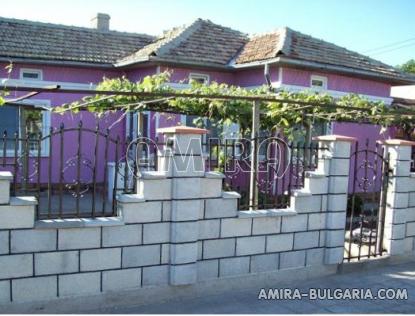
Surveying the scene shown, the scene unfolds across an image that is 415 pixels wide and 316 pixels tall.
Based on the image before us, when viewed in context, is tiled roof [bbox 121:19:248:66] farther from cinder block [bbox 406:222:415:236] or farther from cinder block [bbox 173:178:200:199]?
cinder block [bbox 173:178:200:199]

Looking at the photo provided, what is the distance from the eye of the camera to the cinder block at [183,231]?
14.8ft

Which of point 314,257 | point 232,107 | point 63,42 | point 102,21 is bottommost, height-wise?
point 314,257

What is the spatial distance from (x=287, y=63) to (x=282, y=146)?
19.3ft

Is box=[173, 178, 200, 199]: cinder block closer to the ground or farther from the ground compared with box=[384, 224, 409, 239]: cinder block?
farther from the ground

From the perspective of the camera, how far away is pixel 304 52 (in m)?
11.7

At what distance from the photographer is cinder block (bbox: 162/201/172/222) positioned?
14.8 feet

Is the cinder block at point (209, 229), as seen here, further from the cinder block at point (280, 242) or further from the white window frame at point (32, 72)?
the white window frame at point (32, 72)

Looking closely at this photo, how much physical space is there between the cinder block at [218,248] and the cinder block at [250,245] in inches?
2.9

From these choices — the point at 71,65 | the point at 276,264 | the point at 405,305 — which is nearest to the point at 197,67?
the point at 71,65

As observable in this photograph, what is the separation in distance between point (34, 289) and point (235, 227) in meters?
2.02

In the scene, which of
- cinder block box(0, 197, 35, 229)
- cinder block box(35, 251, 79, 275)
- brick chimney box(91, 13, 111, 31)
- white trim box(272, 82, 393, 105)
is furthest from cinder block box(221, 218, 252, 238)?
brick chimney box(91, 13, 111, 31)

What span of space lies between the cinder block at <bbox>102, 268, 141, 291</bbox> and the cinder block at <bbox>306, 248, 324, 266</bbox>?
2.08 m

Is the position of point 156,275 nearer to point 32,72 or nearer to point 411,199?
point 411,199

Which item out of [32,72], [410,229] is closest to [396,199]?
[410,229]
